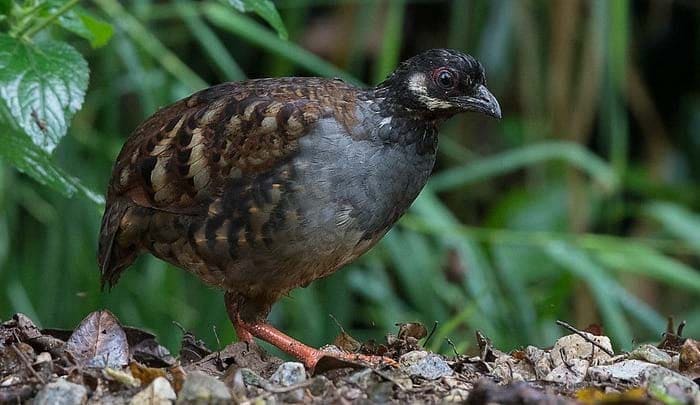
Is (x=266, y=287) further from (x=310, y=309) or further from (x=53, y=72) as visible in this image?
(x=310, y=309)

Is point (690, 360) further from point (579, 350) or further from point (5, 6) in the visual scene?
point (5, 6)

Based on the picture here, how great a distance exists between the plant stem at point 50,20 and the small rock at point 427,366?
121 cm

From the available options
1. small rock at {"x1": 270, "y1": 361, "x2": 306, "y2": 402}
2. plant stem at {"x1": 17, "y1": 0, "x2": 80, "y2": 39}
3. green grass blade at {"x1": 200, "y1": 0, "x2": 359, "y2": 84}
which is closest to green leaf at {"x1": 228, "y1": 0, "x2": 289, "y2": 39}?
plant stem at {"x1": 17, "y1": 0, "x2": 80, "y2": 39}

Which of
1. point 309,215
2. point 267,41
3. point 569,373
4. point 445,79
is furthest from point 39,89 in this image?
point 267,41

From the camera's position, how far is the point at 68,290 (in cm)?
504

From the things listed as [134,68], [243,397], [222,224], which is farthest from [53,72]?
[134,68]

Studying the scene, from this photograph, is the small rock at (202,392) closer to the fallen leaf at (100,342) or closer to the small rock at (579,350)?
the fallen leaf at (100,342)

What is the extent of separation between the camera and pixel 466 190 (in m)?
6.43

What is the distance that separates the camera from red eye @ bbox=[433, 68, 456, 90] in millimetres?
3369

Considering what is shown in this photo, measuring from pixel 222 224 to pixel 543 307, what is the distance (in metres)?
1.57

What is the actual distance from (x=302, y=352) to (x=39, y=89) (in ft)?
3.21

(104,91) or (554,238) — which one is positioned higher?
(104,91)

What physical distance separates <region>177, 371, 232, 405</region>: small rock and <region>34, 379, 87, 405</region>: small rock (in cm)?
23

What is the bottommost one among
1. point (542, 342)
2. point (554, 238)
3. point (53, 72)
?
point (542, 342)
